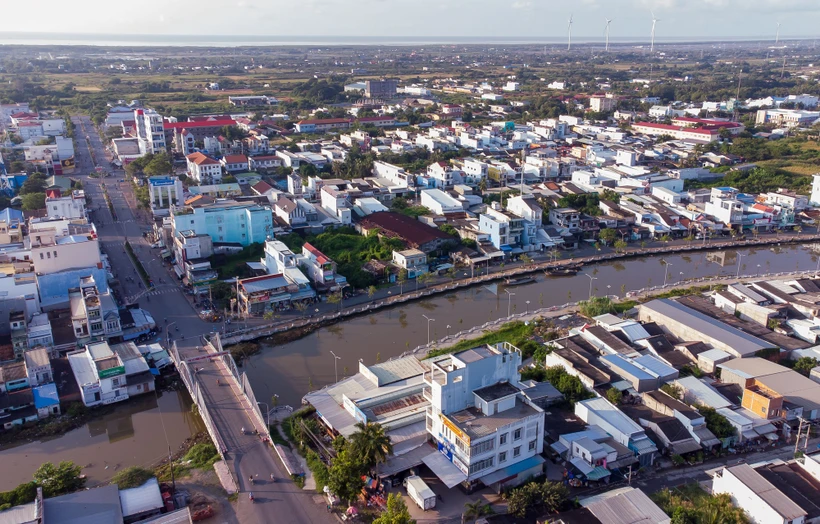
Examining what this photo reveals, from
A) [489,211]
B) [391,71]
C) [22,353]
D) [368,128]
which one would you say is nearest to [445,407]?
[22,353]

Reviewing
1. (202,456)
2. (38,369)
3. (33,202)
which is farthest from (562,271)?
(33,202)

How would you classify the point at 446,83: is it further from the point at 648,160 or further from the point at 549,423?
the point at 549,423

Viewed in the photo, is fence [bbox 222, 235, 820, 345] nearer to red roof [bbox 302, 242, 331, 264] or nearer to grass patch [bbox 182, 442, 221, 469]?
red roof [bbox 302, 242, 331, 264]

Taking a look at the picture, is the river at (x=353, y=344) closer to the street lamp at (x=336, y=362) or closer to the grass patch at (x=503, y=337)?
the street lamp at (x=336, y=362)

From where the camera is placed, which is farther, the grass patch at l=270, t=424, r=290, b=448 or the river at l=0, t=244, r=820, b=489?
the river at l=0, t=244, r=820, b=489

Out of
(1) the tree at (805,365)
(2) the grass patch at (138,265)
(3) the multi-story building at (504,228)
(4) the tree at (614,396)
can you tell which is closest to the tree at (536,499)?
(4) the tree at (614,396)

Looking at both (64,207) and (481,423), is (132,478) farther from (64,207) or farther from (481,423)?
(64,207)

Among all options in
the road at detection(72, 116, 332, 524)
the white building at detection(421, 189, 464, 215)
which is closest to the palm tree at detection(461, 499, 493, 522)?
the road at detection(72, 116, 332, 524)
